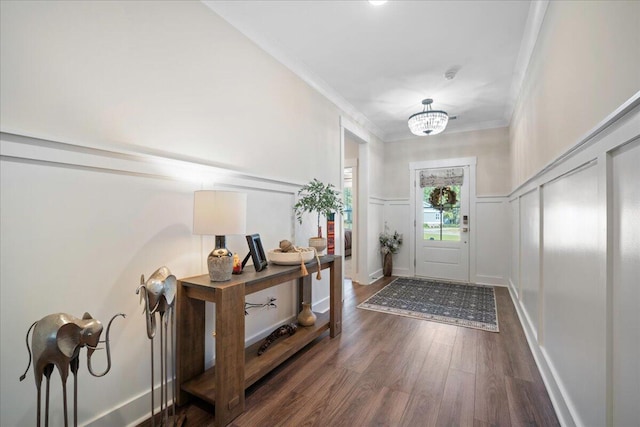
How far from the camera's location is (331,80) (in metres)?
3.13

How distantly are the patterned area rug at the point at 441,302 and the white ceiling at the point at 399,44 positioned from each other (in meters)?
2.56

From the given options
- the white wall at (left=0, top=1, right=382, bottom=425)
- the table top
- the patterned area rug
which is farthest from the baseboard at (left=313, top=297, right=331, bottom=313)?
the white wall at (left=0, top=1, right=382, bottom=425)

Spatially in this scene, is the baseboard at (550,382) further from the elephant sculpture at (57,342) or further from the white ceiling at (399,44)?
the white ceiling at (399,44)

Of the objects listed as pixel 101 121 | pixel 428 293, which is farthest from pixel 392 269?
pixel 101 121

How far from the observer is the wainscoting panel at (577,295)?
115cm

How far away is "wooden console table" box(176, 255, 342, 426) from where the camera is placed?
58.4 inches

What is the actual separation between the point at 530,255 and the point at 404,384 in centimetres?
169

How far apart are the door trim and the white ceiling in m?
1.11

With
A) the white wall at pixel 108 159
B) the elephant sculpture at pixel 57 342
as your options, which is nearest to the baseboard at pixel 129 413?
the white wall at pixel 108 159

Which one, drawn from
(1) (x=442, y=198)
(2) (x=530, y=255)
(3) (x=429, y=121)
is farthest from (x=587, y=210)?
(1) (x=442, y=198)

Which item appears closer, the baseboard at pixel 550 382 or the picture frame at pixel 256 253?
the baseboard at pixel 550 382

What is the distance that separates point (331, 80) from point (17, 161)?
107 inches

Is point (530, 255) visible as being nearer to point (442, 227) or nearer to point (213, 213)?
point (442, 227)

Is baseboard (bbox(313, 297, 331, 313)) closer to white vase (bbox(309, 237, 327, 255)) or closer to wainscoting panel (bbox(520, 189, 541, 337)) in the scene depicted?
white vase (bbox(309, 237, 327, 255))
